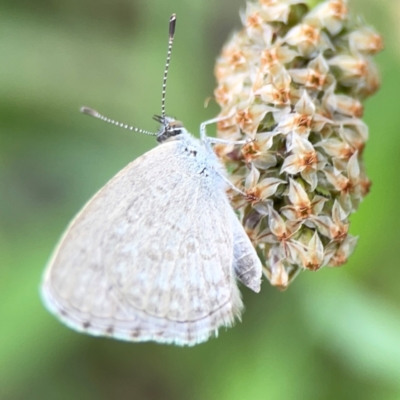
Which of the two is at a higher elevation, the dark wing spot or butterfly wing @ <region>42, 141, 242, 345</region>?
butterfly wing @ <region>42, 141, 242, 345</region>

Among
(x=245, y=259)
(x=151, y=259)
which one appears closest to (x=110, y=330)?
(x=151, y=259)

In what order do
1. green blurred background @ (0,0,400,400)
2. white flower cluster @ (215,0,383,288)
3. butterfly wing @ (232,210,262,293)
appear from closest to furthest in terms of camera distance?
white flower cluster @ (215,0,383,288) → butterfly wing @ (232,210,262,293) → green blurred background @ (0,0,400,400)

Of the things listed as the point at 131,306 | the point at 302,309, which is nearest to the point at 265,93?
the point at 131,306

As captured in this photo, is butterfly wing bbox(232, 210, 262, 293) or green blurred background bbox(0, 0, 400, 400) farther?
green blurred background bbox(0, 0, 400, 400)

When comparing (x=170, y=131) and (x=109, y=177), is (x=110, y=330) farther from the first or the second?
(x=109, y=177)

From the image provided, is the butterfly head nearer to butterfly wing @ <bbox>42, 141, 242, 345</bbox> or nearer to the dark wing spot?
butterfly wing @ <bbox>42, 141, 242, 345</bbox>


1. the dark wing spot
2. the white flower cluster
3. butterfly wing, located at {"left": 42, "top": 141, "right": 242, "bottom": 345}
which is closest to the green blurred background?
the white flower cluster

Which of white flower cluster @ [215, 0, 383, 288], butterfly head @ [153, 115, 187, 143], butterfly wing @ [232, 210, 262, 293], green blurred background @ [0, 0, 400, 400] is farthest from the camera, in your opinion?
green blurred background @ [0, 0, 400, 400]
